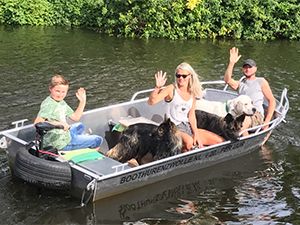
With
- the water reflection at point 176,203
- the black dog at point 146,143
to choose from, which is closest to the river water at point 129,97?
the water reflection at point 176,203

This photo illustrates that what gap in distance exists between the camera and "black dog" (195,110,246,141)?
912 centimetres

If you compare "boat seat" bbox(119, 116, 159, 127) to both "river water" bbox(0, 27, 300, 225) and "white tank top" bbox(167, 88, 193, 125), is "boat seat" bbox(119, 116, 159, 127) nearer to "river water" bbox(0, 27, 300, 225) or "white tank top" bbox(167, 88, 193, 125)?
"white tank top" bbox(167, 88, 193, 125)

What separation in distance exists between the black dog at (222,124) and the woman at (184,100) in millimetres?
557

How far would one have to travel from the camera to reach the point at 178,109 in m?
8.68

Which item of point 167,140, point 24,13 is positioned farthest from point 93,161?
point 24,13

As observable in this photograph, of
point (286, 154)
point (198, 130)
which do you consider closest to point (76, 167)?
point (198, 130)

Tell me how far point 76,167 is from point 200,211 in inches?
72.3

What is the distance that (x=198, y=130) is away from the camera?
364 inches

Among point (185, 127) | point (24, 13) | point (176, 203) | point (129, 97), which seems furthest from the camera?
point (24, 13)

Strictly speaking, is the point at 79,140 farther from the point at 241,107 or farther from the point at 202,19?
the point at 202,19

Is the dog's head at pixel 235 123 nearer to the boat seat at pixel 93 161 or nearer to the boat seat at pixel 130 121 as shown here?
the boat seat at pixel 130 121

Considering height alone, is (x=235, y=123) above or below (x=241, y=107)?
below

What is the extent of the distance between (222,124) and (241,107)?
1.73 ft

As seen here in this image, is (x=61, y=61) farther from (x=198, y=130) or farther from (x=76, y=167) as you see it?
(x=76, y=167)
